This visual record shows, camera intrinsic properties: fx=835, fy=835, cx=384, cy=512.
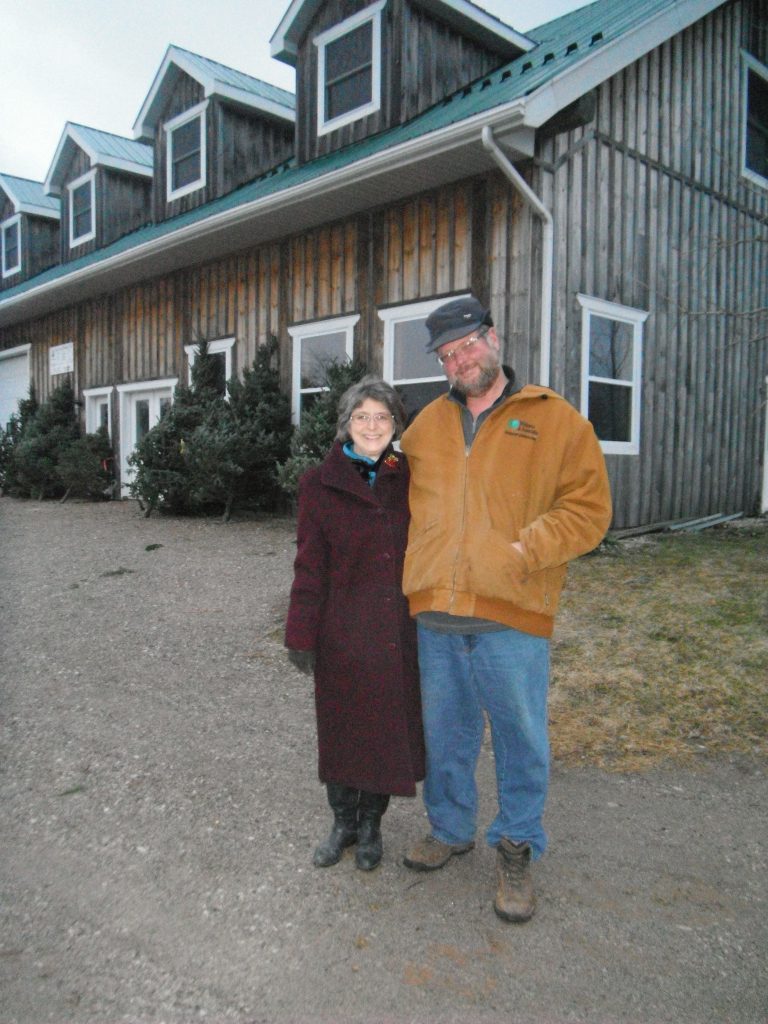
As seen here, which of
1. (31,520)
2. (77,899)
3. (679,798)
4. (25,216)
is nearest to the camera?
Result: (77,899)

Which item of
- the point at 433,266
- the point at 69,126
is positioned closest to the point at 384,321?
the point at 433,266

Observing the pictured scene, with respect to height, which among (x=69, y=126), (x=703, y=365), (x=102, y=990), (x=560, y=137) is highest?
(x=69, y=126)

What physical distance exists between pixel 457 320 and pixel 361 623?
3.59ft

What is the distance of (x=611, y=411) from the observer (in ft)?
31.5

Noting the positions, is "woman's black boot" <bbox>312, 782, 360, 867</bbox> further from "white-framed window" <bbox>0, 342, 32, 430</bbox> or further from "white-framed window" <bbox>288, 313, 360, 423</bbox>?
"white-framed window" <bbox>0, 342, 32, 430</bbox>

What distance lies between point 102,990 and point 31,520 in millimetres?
10460

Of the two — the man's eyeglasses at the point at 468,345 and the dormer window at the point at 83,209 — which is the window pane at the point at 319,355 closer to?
the dormer window at the point at 83,209

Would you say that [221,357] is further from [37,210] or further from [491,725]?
[491,725]

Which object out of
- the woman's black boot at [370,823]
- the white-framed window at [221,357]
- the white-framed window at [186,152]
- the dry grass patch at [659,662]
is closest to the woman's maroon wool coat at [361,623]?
the woman's black boot at [370,823]

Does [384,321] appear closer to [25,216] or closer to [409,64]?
[409,64]

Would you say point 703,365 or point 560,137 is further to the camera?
point 703,365

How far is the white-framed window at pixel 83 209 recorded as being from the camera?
16.2 m

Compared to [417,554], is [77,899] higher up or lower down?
lower down

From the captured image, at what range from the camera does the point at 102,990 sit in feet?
7.45
